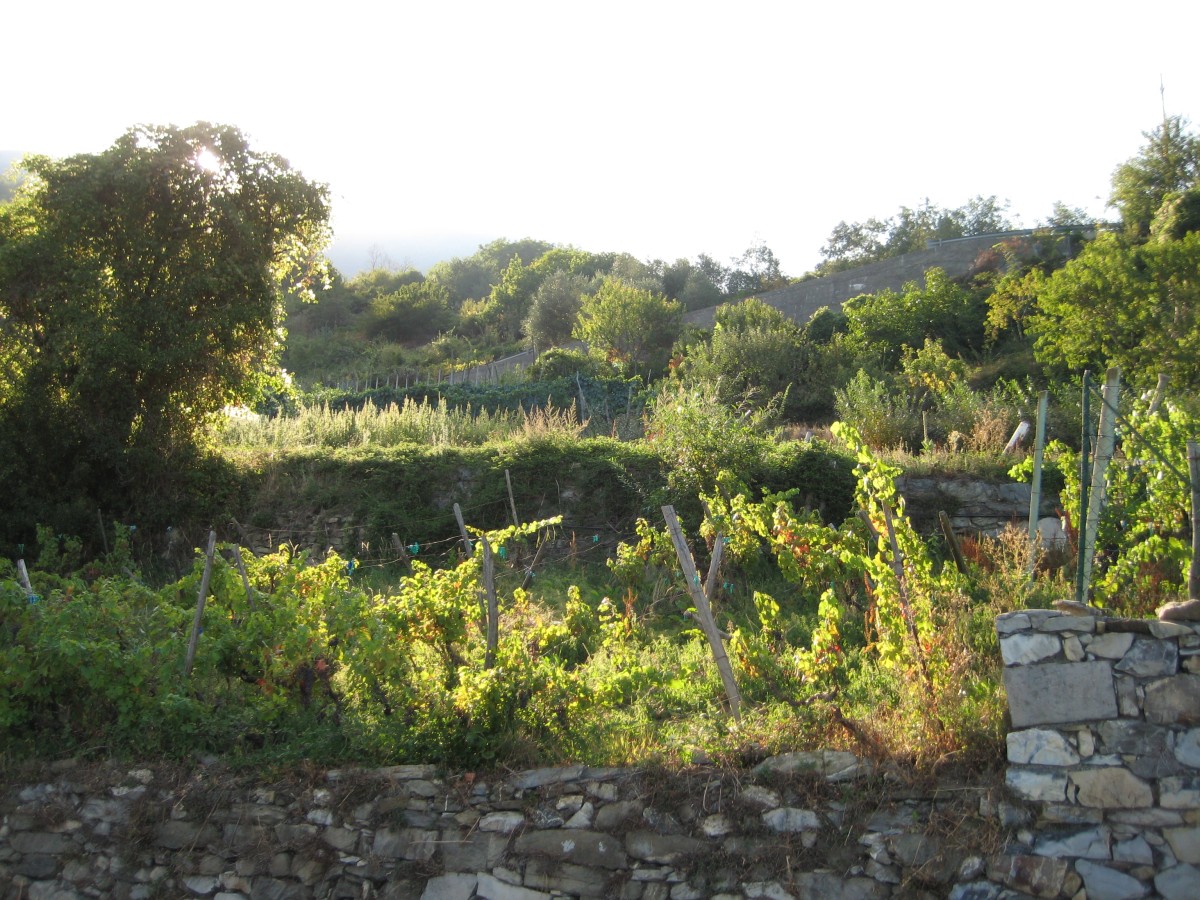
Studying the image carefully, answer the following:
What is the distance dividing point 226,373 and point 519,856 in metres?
8.85

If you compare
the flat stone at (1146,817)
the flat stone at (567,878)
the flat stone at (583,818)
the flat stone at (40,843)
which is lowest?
the flat stone at (40,843)

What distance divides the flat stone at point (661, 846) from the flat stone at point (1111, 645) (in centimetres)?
221

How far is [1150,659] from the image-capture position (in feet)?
16.2

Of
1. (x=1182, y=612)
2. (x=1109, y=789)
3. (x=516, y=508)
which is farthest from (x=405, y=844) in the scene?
(x=516, y=508)

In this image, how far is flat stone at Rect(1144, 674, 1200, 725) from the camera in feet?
15.8

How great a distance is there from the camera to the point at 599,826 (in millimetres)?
5578

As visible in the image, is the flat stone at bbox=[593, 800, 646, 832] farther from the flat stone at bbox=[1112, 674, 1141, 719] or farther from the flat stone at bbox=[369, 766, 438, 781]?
the flat stone at bbox=[1112, 674, 1141, 719]

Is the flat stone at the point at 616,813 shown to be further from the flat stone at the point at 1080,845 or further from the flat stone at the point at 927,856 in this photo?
the flat stone at the point at 1080,845

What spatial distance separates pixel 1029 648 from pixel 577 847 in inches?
103

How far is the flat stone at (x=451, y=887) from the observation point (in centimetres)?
569

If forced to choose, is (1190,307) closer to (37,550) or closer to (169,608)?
(169,608)

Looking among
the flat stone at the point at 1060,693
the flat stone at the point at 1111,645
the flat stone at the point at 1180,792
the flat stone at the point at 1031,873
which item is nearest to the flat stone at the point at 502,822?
the flat stone at the point at 1031,873

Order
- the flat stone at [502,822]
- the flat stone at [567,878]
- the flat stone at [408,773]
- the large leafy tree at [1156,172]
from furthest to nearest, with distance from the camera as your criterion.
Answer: the large leafy tree at [1156,172] < the flat stone at [408,773] < the flat stone at [502,822] < the flat stone at [567,878]

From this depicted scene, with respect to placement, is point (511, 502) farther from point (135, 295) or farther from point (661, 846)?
point (661, 846)
